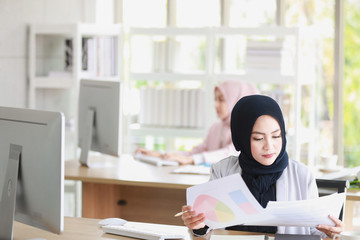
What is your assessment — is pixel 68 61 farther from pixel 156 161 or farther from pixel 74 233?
pixel 74 233

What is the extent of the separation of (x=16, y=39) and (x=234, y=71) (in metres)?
1.88

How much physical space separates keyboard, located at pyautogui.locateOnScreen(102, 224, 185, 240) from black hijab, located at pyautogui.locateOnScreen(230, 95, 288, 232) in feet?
1.15

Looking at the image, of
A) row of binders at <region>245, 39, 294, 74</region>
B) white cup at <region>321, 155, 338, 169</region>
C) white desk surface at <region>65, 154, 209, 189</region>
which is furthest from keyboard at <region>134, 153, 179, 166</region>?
row of binders at <region>245, 39, 294, 74</region>

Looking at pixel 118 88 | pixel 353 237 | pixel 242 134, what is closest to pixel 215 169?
pixel 242 134

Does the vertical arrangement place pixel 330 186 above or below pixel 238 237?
above

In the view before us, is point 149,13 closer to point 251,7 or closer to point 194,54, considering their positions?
point 194,54

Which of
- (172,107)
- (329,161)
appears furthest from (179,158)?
(172,107)

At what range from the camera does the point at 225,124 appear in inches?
167

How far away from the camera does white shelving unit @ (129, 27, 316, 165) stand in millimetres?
4906

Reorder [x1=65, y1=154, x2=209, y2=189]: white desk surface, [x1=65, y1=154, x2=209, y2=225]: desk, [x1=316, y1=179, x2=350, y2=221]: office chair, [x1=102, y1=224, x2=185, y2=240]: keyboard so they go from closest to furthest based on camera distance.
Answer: [x1=102, y1=224, x2=185, y2=240]: keyboard, [x1=316, y1=179, x2=350, y2=221]: office chair, [x1=65, y1=154, x2=209, y2=189]: white desk surface, [x1=65, y1=154, x2=209, y2=225]: desk

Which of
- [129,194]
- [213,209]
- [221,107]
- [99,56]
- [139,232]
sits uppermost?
[99,56]

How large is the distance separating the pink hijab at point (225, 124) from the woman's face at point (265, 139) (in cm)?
173

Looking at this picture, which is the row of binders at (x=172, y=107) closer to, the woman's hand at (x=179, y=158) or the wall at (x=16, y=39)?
the wall at (x=16, y=39)

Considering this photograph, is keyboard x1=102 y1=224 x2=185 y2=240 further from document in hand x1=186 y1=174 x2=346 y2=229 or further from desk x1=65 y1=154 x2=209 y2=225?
desk x1=65 y1=154 x2=209 y2=225
